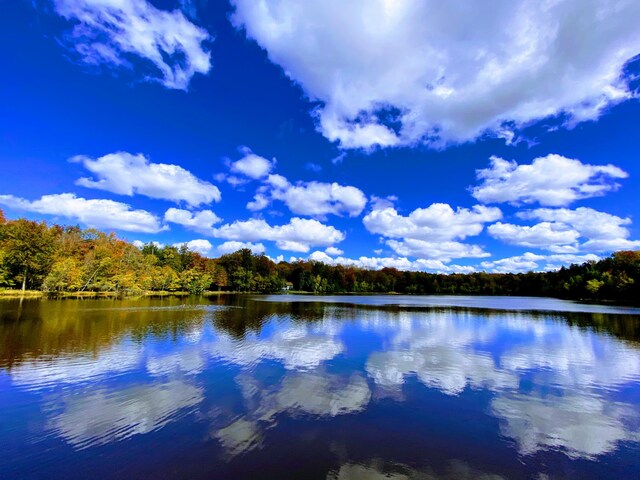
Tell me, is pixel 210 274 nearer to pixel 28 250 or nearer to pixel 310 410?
pixel 28 250

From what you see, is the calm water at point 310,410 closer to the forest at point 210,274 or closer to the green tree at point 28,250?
the green tree at point 28,250

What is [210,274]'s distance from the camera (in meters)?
87.6

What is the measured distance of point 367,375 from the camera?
1202cm

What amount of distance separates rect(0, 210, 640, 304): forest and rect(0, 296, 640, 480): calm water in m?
40.8

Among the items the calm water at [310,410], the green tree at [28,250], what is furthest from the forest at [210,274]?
the calm water at [310,410]

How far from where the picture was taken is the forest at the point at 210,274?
4950 cm

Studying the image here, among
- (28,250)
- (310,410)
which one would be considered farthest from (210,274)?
(310,410)

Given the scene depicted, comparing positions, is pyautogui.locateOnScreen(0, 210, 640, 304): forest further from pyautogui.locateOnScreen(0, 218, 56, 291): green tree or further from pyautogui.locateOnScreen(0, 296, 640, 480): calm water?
pyautogui.locateOnScreen(0, 296, 640, 480): calm water

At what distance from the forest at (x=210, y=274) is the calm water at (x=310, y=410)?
40821mm

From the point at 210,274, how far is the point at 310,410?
276 ft

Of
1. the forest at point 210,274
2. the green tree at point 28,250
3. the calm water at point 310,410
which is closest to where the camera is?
the calm water at point 310,410

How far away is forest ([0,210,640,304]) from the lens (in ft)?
162

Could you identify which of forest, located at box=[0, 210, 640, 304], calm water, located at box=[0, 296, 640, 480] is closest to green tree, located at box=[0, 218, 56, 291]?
forest, located at box=[0, 210, 640, 304]

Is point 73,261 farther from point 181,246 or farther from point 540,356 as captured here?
point 540,356
